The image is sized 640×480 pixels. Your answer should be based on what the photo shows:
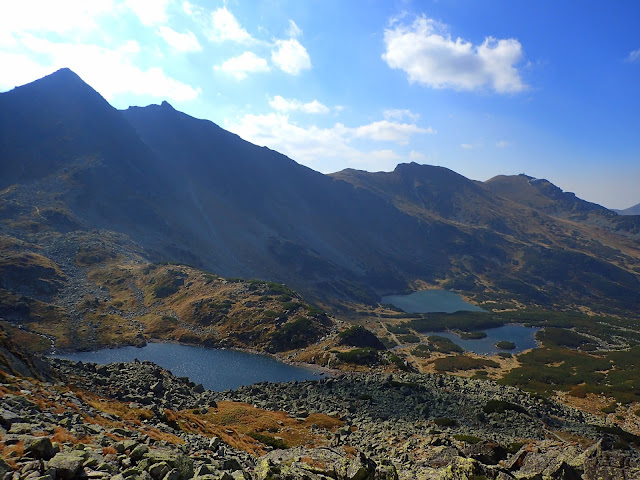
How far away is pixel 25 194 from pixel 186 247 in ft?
222

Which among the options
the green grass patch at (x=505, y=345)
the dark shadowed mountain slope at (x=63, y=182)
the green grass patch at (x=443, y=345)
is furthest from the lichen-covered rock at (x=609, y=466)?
the dark shadowed mountain slope at (x=63, y=182)

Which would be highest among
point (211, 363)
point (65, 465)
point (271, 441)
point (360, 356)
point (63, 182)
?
point (63, 182)

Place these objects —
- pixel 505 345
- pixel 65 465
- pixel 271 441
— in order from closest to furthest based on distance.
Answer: pixel 65 465 → pixel 271 441 → pixel 505 345

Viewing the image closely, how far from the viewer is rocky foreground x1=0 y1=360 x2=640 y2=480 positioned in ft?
52.5

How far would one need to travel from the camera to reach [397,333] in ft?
455

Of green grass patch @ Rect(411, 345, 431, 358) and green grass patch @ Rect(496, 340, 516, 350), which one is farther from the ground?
green grass patch @ Rect(496, 340, 516, 350)

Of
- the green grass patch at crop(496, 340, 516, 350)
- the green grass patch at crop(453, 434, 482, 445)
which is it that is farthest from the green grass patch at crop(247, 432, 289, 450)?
the green grass patch at crop(496, 340, 516, 350)

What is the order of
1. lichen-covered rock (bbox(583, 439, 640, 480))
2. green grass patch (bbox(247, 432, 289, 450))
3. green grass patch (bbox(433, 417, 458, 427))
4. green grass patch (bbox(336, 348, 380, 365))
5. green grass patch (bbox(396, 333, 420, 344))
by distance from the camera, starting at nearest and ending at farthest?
lichen-covered rock (bbox(583, 439, 640, 480))
green grass patch (bbox(247, 432, 289, 450))
green grass patch (bbox(433, 417, 458, 427))
green grass patch (bbox(336, 348, 380, 365))
green grass patch (bbox(396, 333, 420, 344))

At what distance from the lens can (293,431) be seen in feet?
130

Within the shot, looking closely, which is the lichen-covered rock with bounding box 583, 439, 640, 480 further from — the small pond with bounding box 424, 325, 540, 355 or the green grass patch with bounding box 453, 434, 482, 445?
the small pond with bounding box 424, 325, 540, 355

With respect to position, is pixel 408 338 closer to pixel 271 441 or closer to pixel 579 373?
pixel 579 373

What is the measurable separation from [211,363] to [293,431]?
42.6 m

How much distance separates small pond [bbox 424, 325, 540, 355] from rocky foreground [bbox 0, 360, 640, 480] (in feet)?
218

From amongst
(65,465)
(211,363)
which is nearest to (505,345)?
(211,363)
